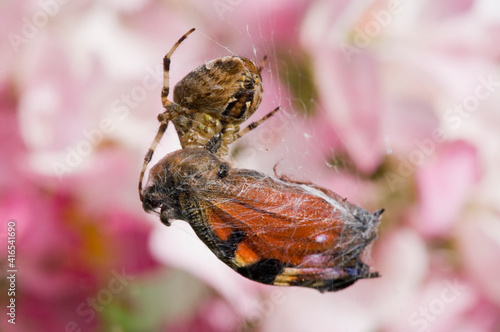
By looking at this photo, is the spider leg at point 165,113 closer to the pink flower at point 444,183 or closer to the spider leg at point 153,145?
the spider leg at point 153,145

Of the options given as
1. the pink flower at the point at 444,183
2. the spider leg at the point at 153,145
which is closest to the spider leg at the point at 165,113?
the spider leg at the point at 153,145

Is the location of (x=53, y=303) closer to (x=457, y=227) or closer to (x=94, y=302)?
(x=94, y=302)

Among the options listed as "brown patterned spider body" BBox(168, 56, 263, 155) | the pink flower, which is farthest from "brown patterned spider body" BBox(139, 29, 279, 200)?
the pink flower

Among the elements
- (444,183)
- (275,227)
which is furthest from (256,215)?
(444,183)

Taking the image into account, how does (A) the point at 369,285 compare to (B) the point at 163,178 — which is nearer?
(B) the point at 163,178

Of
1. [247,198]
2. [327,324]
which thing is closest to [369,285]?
[327,324]

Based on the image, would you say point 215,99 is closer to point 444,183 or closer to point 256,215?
point 256,215

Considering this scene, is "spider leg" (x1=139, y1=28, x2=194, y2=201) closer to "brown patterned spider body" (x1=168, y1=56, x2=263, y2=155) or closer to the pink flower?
"brown patterned spider body" (x1=168, y1=56, x2=263, y2=155)
